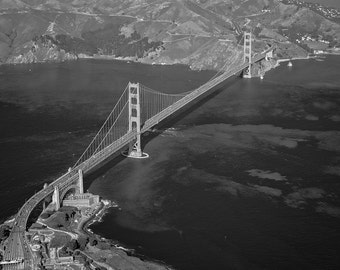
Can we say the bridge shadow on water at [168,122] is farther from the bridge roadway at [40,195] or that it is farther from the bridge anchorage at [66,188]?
the bridge anchorage at [66,188]

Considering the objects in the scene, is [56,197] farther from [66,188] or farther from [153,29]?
[153,29]

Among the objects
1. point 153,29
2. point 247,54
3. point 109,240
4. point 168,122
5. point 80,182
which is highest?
point 153,29

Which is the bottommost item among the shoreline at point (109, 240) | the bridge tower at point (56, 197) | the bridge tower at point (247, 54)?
the shoreline at point (109, 240)

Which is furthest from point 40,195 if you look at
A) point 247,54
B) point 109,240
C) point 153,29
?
point 153,29

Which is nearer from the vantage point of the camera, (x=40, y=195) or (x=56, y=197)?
(x=40, y=195)

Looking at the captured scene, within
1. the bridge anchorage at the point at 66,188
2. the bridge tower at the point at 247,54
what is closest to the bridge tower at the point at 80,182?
the bridge anchorage at the point at 66,188

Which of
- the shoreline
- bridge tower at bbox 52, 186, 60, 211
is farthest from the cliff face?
bridge tower at bbox 52, 186, 60, 211

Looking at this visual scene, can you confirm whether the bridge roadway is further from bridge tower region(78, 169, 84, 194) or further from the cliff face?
the cliff face
